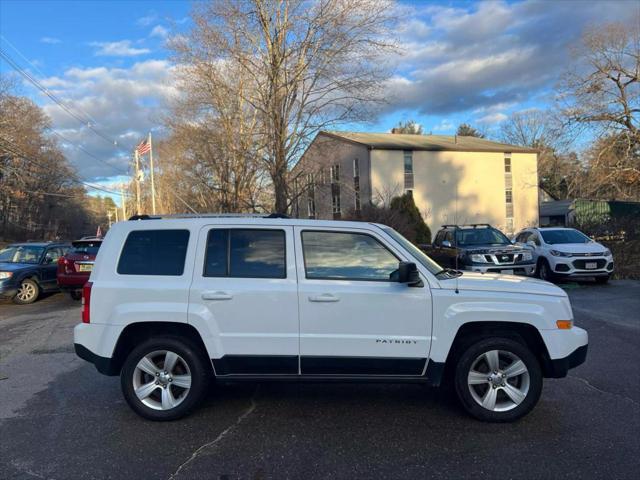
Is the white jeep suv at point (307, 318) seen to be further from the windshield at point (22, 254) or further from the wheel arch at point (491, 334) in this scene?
the windshield at point (22, 254)

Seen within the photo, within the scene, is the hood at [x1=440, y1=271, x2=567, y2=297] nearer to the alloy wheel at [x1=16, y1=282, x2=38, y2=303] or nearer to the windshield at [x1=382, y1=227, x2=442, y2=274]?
the windshield at [x1=382, y1=227, x2=442, y2=274]

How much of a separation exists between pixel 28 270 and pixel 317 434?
11.5 m

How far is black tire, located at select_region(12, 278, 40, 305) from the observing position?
1285 centimetres

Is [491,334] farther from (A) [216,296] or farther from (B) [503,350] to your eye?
(A) [216,296]

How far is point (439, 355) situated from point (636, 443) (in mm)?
Answer: 1657

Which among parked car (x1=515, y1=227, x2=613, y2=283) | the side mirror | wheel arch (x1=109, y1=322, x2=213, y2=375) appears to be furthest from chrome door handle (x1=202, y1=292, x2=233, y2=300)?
parked car (x1=515, y1=227, x2=613, y2=283)

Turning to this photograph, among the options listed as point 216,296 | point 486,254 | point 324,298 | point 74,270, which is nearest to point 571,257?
point 486,254

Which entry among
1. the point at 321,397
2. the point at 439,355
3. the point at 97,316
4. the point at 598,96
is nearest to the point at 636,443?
the point at 439,355

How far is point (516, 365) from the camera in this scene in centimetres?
443

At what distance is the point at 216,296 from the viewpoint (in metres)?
4.44

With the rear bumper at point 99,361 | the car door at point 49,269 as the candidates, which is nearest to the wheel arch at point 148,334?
the rear bumper at point 99,361

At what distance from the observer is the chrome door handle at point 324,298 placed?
4.38 metres

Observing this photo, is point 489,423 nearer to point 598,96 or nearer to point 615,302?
point 615,302

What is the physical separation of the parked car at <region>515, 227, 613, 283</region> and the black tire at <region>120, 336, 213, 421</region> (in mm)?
11589
